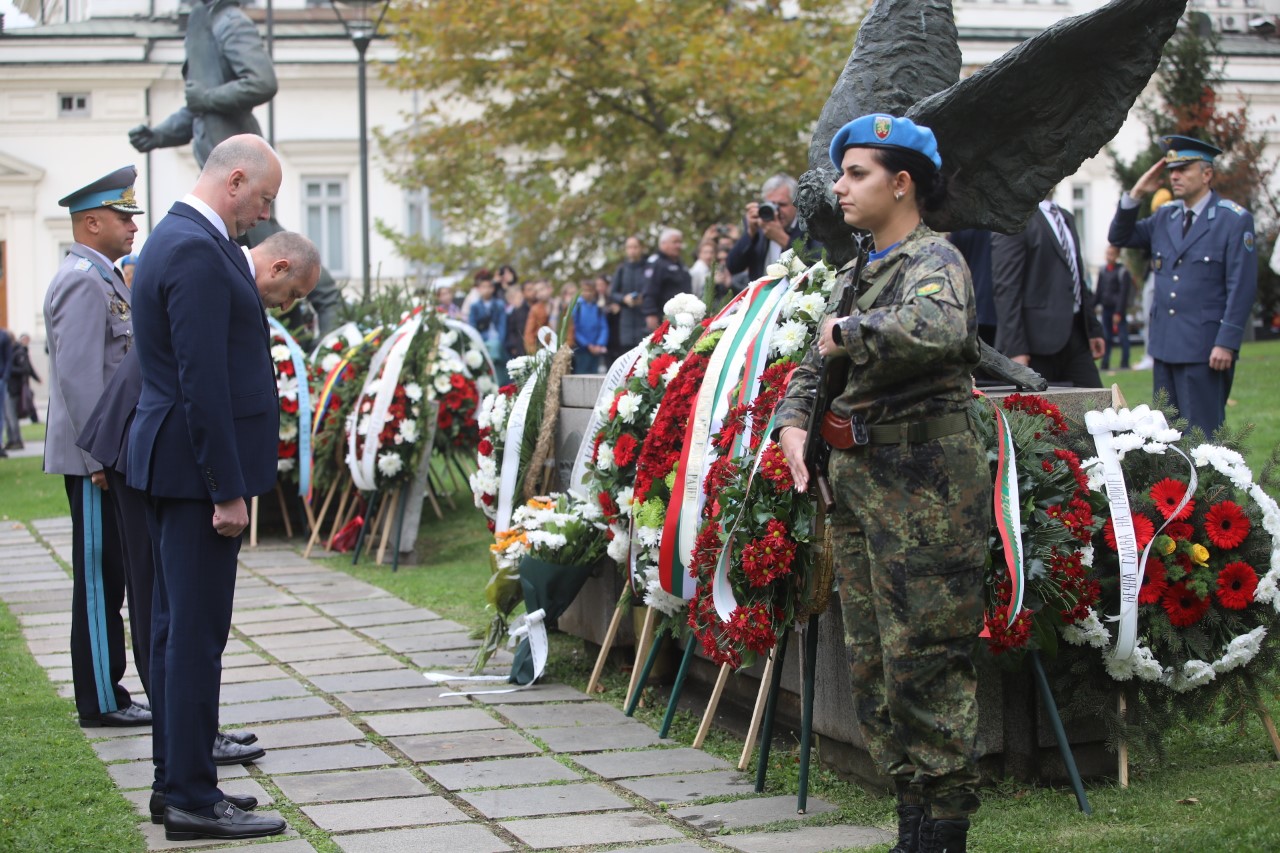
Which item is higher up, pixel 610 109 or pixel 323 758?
pixel 610 109

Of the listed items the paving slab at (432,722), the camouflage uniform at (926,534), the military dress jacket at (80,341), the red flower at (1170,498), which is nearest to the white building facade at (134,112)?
the military dress jacket at (80,341)

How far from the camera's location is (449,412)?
1005 centimetres

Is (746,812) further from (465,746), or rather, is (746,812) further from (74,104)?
(74,104)

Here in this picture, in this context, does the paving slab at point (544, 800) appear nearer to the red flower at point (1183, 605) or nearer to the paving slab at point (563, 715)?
the paving slab at point (563, 715)

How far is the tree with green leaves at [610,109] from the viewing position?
1961 cm

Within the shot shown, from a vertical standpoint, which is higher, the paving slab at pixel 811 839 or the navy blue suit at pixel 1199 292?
the navy blue suit at pixel 1199 292

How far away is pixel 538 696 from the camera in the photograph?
20.0 feet

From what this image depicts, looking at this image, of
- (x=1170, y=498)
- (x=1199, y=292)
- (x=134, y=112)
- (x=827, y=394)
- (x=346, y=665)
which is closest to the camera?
(x=827, y=394)

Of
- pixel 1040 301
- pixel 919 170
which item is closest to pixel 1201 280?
pixel 1040 301

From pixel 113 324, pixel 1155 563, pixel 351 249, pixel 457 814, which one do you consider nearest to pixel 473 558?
pixel 113 324

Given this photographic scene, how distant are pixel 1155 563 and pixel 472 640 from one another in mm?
3655

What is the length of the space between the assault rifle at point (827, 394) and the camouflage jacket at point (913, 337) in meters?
0.03

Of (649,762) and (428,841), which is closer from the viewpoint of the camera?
(428,841)

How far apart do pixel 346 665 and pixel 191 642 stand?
2.42 meters
